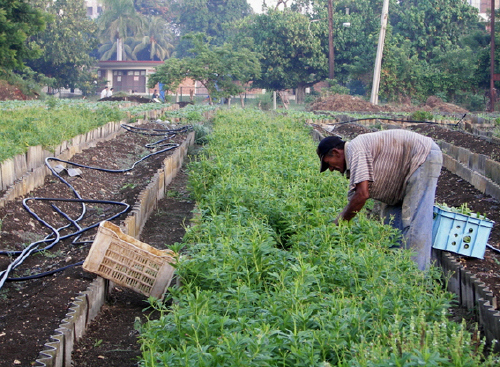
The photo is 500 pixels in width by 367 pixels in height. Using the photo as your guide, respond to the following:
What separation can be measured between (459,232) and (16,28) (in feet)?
84.9

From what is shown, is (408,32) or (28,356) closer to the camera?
(28,356)

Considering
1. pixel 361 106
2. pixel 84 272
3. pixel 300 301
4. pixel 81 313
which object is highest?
pixel 300 301

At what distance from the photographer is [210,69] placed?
39.0 metres

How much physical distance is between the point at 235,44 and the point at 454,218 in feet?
156

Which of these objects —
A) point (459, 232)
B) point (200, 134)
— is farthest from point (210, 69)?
point (459, 232)

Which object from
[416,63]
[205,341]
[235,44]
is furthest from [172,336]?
[235,44]

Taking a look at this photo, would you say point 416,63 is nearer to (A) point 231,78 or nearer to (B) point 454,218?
(A) point 231,78

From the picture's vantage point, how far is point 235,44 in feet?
169

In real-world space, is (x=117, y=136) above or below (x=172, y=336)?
below

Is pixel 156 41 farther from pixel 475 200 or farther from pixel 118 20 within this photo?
pixel 475 200

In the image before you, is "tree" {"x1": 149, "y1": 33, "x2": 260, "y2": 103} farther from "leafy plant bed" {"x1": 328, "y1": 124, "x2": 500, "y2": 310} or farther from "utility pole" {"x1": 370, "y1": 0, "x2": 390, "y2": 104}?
"leafy plant bed" {"x1": 328, "y1": 124, "x2": 500, "y2": 310}

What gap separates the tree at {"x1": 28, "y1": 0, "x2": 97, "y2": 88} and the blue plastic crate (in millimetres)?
44568

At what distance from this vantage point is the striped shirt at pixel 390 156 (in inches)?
203

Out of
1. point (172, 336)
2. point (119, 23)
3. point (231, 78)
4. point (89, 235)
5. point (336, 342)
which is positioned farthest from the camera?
point (119, 23)
